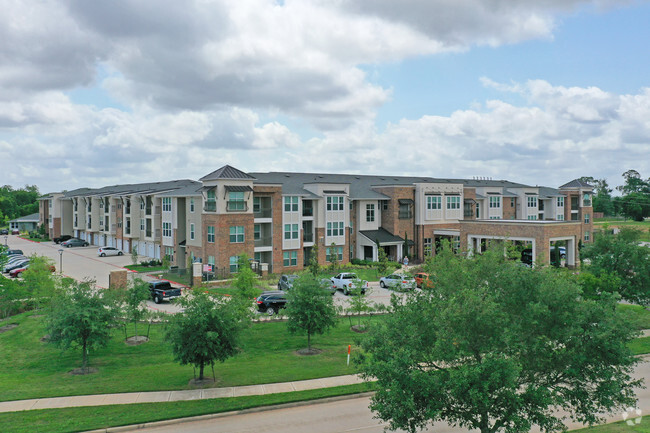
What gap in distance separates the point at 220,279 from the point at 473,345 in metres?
33.0

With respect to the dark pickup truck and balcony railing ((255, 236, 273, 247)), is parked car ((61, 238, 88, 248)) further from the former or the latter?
the dark pickup truck

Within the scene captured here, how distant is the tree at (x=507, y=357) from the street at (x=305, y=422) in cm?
371

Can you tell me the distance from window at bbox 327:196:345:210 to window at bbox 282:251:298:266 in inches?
249

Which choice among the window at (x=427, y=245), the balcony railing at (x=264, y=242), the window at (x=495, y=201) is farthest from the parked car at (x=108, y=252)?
the window at (x=495, y=201)

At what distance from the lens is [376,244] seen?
52125 mm

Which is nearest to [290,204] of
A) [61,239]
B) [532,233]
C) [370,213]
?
[370,213]

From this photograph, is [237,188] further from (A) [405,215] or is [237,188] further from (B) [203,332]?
(B) [203,332]

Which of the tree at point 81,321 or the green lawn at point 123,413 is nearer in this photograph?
the green lawn at point 123,413

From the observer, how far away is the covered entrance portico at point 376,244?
53.0 m

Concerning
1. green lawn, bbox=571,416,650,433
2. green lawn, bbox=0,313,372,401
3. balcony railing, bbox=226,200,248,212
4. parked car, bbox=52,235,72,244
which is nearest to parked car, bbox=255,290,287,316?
green lawn, bbox=0,313,372,401

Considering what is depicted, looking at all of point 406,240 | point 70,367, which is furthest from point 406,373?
point 406,240

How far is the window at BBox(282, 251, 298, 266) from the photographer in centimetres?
4780

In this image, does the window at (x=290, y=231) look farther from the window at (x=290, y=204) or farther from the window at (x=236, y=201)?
the window at (x=236, y=201)

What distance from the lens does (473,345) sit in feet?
38.5
